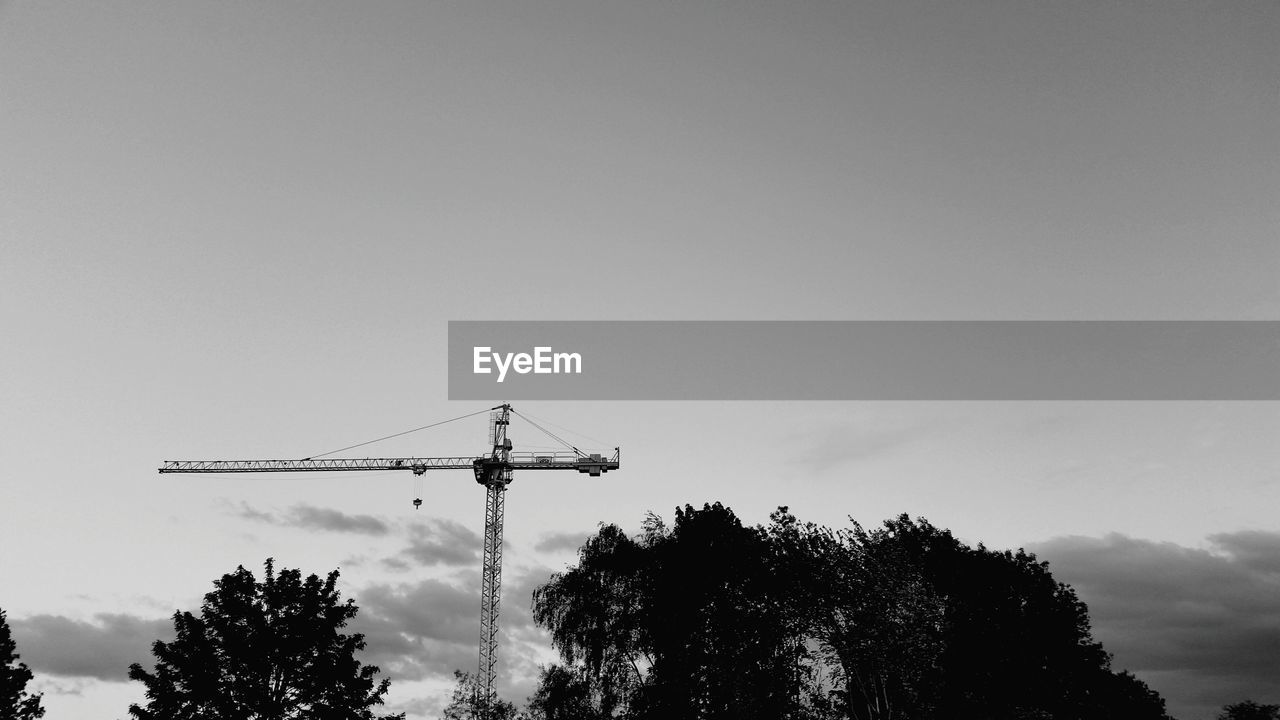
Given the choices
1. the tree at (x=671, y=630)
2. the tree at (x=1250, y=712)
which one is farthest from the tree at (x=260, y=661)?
the tree at (x=1250, y=712)

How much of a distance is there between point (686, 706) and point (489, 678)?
59167 millimetres

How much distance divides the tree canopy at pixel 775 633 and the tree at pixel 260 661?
55.4ft

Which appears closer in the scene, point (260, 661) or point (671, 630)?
point (260, 661)

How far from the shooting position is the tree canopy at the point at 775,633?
59031 mm

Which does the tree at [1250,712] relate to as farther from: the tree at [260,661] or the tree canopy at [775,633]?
Answer: the tree at [260,661]

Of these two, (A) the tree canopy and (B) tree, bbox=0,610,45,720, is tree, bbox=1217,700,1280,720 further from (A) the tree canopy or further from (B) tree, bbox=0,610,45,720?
(B) tree, bbox=0,610,45,720

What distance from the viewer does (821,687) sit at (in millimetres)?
63688

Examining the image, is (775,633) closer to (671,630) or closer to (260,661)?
(671,630)

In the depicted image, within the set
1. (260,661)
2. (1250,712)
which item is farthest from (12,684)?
(1250,712)

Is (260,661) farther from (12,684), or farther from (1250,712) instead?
(1250,712)

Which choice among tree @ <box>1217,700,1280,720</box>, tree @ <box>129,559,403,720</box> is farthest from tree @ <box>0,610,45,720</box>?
tree @ <box>1217,700,1280,720</box>

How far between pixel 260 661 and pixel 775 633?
34.4 m

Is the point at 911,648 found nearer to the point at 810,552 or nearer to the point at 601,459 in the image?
the point at 810,552

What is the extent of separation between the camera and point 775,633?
6756cm
